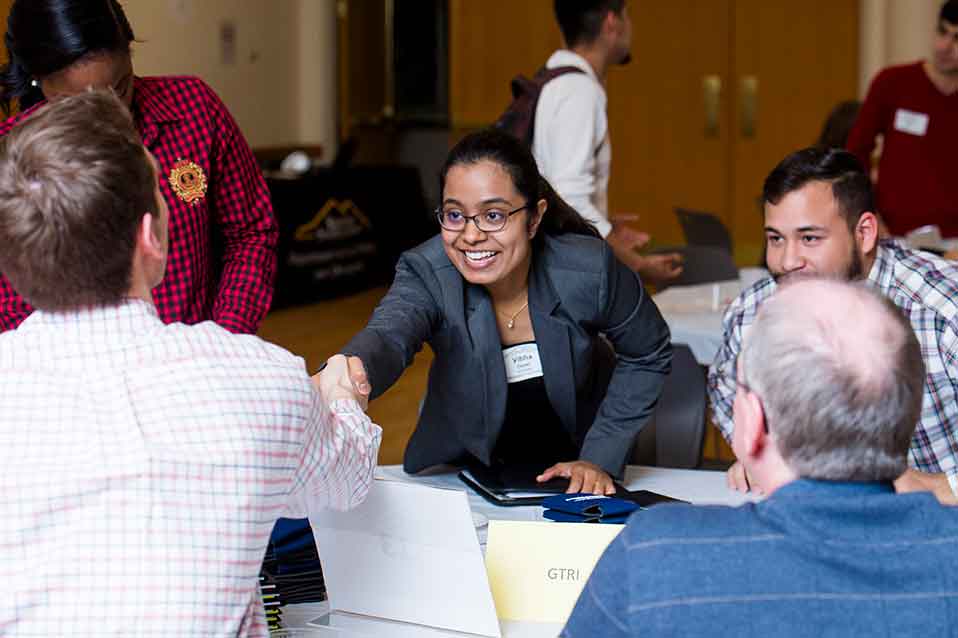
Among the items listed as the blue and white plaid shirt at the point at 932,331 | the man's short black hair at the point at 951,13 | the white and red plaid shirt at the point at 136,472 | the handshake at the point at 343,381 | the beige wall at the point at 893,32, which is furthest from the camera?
the beige wall at the point at 893,32

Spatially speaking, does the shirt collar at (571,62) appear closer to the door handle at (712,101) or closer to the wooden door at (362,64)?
the door handle at (712,101)

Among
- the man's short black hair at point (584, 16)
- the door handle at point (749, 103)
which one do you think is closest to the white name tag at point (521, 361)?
the man's short black hair at point (584, 16)

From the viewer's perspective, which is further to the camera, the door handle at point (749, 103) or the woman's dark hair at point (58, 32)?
the door handle at point (749, 103)

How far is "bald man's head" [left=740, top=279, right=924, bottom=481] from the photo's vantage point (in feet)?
3.92

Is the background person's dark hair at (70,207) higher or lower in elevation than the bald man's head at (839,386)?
higher

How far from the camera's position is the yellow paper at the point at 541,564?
1.75 m

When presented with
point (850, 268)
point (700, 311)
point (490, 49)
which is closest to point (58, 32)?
point (850, 268)

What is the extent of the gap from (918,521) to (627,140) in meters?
8.45

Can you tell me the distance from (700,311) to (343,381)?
2.40 meters

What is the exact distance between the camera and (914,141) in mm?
4988

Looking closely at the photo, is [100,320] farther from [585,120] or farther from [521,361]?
[585,120]

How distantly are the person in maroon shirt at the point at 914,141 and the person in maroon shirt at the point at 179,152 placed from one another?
124 inches

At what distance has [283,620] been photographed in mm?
1779

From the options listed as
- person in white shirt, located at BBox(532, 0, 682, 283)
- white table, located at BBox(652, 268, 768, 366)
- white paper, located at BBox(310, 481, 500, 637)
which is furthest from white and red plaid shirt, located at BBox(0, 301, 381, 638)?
person in white shirt, located at BBox(532, 0, 682, 283)
